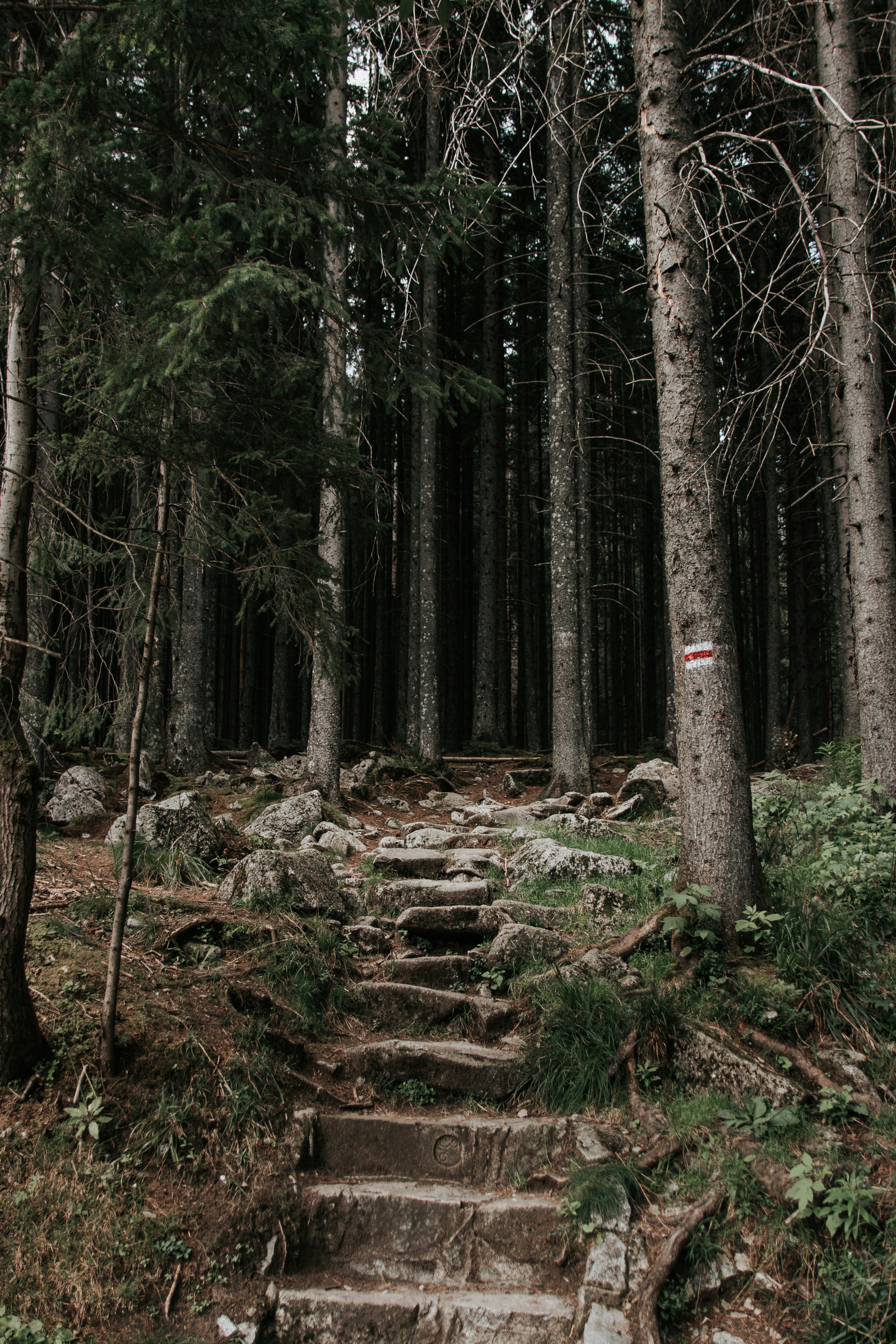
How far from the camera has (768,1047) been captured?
12.8ft

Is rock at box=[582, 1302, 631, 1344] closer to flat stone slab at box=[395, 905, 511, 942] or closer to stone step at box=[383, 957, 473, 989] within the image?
stone step at box=[383, 957, 473, 989]

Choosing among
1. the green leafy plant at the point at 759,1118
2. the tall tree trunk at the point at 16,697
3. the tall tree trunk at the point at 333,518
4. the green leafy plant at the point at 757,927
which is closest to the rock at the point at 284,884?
the tall tree trunk at the point at 333,518

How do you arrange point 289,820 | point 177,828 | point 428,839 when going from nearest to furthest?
point 177,828, point 428,839, point 289,820

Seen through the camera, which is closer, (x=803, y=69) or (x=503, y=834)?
(x=503, y=834)

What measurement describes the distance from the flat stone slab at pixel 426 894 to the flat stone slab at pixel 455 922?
23 cm

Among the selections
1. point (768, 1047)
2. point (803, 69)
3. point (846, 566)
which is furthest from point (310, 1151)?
point (803, 69)

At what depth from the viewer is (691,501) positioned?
4742mm

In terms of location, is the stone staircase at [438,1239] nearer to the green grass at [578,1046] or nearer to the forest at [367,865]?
the forest at [367,865]

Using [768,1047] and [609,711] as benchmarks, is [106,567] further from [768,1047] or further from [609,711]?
[609,711]

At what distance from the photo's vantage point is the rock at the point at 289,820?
308 inches

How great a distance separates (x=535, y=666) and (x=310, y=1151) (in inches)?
707

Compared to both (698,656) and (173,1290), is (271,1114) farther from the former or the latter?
(698,656)

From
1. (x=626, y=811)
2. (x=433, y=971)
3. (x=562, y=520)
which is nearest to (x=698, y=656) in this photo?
(x=433, y=971)

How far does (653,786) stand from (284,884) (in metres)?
5.94
